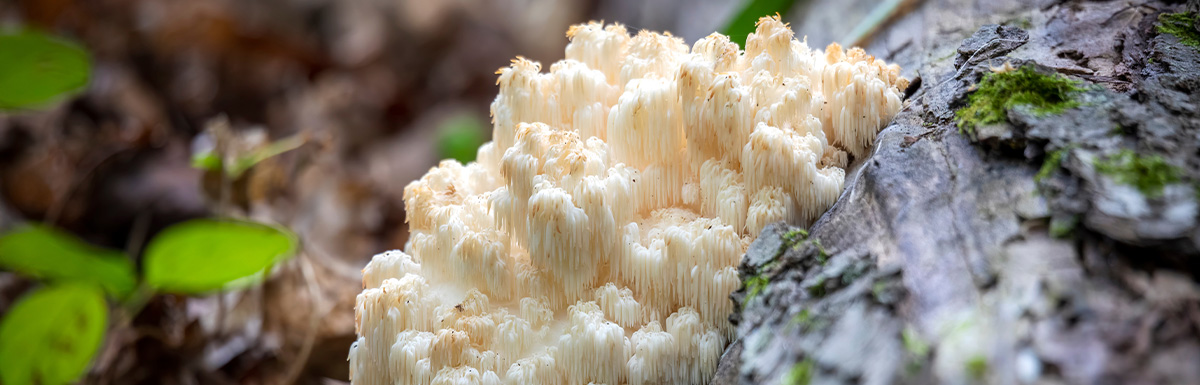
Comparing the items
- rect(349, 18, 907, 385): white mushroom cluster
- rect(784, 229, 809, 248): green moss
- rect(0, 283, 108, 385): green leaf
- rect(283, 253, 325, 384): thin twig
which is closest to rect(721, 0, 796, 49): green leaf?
rect(349, 18, 907, 385): white mushroom cluster

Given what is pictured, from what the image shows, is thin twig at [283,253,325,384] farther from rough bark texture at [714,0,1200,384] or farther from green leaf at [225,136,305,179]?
rough bark texture at [714,0,1200,384]

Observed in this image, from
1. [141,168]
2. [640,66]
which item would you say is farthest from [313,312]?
[640,66]

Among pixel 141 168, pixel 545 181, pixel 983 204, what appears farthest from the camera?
pixel 141 168

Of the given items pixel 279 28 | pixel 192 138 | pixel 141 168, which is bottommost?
pixel 141 168

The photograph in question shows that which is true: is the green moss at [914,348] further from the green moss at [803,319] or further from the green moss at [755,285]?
the green moss at [755,285]

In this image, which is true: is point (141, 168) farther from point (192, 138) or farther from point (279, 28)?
point (279, 28)

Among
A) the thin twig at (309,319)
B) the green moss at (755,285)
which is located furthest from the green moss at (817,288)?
the thin twig at (309,319)

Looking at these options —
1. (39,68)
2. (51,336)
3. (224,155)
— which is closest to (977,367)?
(51,336)
